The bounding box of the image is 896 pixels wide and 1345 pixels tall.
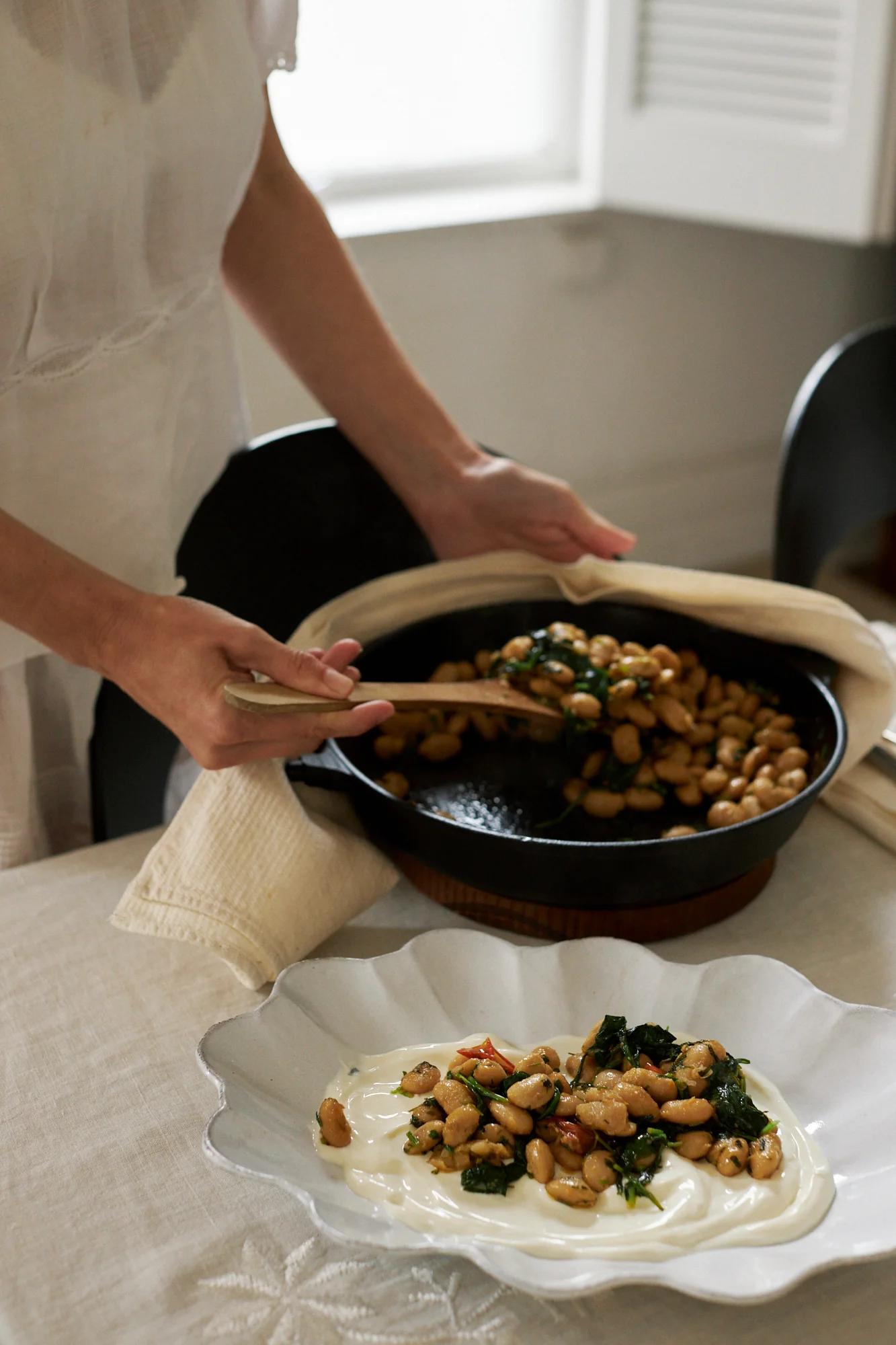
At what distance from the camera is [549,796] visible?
95 centimetres

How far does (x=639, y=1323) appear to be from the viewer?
609 millimetres

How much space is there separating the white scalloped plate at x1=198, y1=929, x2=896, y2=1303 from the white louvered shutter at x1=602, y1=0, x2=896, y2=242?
1699 millimetres

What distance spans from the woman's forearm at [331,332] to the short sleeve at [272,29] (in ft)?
0.24

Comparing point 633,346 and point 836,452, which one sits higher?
point 836,452

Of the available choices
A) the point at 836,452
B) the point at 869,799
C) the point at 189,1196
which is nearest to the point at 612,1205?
the point at 189,1196

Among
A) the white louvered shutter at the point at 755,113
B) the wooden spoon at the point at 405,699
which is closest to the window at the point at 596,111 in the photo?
the white louvered shutter at the point at 755,113

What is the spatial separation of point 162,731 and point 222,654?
354mm

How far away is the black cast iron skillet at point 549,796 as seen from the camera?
31.1 inches

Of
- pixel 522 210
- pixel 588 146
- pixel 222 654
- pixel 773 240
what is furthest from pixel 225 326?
pixel 773 240

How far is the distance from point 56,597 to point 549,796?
36cm

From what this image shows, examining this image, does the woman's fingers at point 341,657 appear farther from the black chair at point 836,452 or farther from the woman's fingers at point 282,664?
the black chair at point 836,452

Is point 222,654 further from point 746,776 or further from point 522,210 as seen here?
point 522,210

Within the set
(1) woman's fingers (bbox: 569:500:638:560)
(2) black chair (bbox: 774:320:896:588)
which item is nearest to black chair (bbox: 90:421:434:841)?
(1) woman's fingers (bbox: 569:500:638:560)

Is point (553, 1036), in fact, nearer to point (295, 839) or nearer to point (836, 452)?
point (295, 839)
